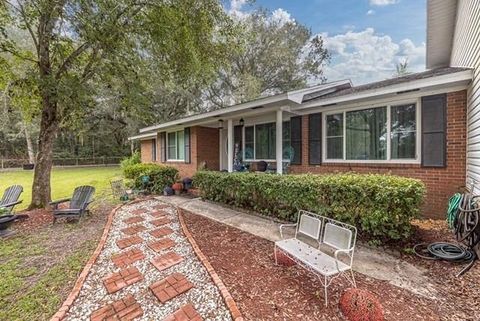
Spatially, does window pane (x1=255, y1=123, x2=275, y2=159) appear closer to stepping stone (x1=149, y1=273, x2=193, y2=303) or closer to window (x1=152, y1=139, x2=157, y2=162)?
stepping stone (x1=149, y1=273, x2=193, y2=303)

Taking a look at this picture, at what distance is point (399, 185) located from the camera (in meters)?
3.90

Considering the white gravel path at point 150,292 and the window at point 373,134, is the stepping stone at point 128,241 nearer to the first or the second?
the white gravel path at point 150,292

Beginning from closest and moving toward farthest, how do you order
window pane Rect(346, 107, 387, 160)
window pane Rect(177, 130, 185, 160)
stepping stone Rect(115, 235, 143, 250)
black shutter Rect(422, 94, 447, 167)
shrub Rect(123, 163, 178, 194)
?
stepping stone Rect(115, 235, 143, 250) → black shutter Rect(422, 94, 447, 167) → window pane Rect(346, 107, 387, 160) → shrub Rect(123, 163, 178, 194) → window pane Rect(177, 130, 185, 160)

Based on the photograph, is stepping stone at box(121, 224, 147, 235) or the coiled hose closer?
the coiled hose

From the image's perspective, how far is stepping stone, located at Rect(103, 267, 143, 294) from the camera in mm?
3052

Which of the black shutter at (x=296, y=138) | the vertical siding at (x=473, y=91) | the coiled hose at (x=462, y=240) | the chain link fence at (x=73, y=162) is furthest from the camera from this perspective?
the chain link fence at (x=73, y=162)

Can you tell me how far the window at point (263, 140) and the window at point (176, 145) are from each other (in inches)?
138

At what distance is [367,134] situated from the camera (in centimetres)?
651

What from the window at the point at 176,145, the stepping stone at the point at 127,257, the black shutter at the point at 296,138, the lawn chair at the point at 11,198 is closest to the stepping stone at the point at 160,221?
the stepping stone at the point at 127,257

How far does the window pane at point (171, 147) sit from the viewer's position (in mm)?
12305

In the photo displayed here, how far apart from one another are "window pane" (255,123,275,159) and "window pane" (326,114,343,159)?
87.6 inches

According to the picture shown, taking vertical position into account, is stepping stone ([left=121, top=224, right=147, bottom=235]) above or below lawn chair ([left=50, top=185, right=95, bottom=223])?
below

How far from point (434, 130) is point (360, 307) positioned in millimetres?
4792

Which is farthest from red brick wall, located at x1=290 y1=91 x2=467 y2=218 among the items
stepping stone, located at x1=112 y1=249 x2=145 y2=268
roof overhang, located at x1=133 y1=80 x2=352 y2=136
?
stepping stone, located at x1=112 y1=249 x2=145 y2=268
